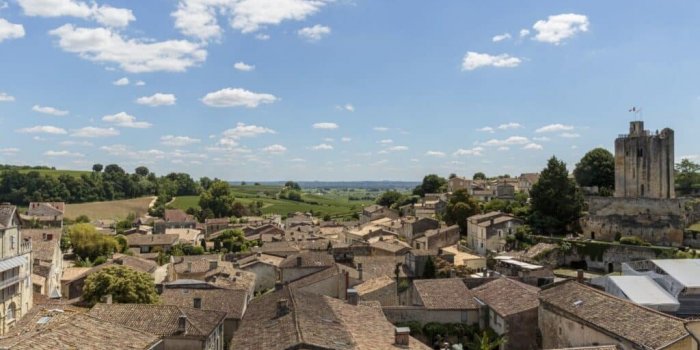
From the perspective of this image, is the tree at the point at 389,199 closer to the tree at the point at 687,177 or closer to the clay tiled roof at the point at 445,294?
the tree at the point at 687,177

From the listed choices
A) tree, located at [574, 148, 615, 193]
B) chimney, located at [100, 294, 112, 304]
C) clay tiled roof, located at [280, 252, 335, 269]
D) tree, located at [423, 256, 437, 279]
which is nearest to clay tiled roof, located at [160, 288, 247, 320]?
chimney, located at [100, 294, 112, 304]

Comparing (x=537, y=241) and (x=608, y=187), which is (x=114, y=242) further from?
(x=608, y=187)

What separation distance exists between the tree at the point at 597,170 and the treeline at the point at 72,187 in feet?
389

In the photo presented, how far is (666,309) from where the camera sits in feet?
87.1

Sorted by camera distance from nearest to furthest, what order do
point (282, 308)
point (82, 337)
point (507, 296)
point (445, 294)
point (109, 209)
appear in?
point (82, 337) < point (282, 308) < point (507, 296) < point (445, 294) < point (109, 209)

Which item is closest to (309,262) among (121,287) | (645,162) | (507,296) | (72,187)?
(121,287)

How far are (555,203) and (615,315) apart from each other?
35.8m

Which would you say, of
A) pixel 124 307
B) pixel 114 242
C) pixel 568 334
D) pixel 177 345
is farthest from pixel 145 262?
pixel 568 334

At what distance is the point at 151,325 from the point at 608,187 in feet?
228

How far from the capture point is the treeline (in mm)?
136000

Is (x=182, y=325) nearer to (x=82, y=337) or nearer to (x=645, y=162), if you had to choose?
(x=82, y=337)

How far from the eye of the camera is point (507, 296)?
3056cm

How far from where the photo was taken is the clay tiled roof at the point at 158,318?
25.8 metres

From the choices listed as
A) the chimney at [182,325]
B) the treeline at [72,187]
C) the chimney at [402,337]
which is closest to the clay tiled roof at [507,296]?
the chimney at [402,337]
